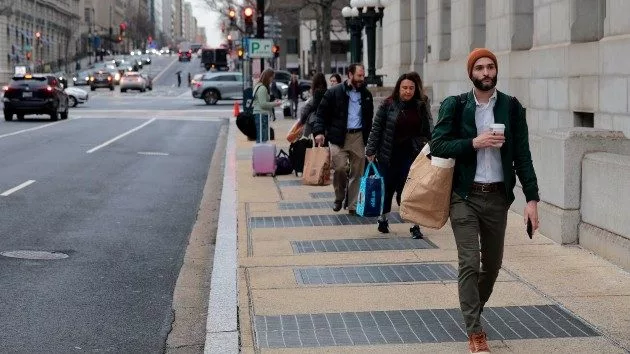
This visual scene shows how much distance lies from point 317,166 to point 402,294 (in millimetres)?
7860

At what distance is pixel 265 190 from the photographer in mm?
17172

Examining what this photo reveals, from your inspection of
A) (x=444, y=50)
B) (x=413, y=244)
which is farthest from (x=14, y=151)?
(x=413, y=244)

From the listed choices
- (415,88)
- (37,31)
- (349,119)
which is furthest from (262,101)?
(37,31)

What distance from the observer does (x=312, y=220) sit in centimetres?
1347

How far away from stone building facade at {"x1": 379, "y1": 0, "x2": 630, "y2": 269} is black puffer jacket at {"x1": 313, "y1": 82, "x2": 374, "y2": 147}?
2111 millimetres

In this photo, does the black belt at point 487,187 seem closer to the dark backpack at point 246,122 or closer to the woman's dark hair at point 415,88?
the woman's dark hair at point 415,88

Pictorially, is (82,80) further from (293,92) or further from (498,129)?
(498,129)

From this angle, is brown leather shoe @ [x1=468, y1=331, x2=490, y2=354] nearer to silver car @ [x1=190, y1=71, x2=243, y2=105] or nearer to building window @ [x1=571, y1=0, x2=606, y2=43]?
building window @ [x1=571, y1=0, x2=606, y2=43]

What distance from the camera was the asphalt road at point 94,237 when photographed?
26.2ft

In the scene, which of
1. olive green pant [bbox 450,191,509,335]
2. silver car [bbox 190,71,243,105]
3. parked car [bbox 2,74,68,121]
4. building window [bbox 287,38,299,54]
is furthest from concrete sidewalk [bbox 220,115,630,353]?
building window [bbox 287,38,299,54]

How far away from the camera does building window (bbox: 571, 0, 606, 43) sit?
1542 centimetres

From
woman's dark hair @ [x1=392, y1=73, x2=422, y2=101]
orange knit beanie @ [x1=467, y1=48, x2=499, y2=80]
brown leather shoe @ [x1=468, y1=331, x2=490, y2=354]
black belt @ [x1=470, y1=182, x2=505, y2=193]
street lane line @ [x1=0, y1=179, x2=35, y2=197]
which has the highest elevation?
orange knit beanie @ [x1=467, y1=48, x2=499, y2=80]

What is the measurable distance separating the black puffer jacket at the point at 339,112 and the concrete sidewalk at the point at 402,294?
1110 millimetres

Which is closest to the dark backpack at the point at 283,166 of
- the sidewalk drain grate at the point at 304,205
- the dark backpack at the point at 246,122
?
the sidewalk drain grate at the point at 304,205
